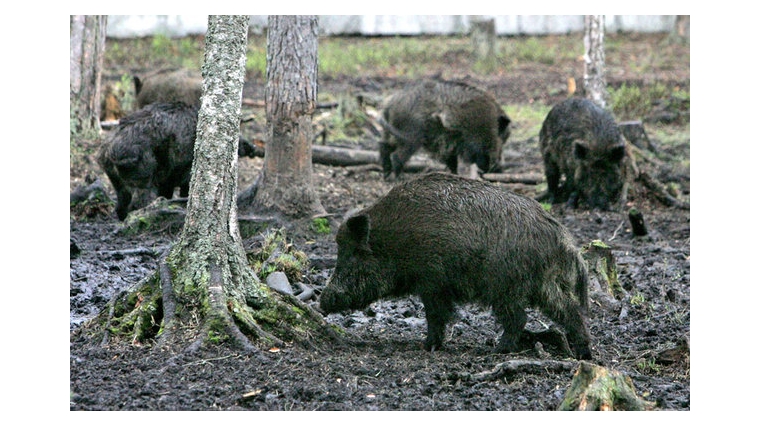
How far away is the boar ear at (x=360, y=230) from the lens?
7.24 metres

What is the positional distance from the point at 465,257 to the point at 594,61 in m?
11.2

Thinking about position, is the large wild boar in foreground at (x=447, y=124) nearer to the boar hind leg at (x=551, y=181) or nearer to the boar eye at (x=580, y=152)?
the boar hind leg at (x=551, y=181)

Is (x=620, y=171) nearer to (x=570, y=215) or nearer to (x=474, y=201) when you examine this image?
(x=570, y=215)

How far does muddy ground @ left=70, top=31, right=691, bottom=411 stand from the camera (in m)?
5.73

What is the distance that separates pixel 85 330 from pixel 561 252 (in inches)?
147

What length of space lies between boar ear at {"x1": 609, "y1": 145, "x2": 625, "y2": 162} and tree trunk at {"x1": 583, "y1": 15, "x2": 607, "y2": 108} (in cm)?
341

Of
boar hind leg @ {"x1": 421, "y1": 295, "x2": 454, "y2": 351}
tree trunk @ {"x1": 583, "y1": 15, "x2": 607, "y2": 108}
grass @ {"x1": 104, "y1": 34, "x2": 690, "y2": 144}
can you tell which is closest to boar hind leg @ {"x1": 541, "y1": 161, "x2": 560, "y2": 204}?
tree trunk @ {"x1": 583, "y1": 15, "x2": 607, "y2": 108}

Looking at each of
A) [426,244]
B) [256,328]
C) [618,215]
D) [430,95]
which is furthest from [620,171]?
[256,328]

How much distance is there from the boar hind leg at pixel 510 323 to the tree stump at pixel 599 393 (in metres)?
1.50

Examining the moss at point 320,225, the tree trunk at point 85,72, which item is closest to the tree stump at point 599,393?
the moss at point 320,225

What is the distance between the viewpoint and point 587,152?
551 inches

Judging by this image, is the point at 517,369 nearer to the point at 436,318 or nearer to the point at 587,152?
the point at 436,318

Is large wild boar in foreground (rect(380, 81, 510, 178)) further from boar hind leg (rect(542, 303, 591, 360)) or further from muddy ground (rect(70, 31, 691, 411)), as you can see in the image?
boar hind leg (rect(542, 303, 591, 360))

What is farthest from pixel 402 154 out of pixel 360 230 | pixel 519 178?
pixel 360 230
